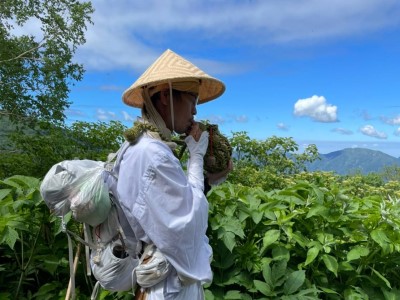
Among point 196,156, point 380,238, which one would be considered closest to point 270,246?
point 380,238

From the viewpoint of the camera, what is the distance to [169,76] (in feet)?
5.81

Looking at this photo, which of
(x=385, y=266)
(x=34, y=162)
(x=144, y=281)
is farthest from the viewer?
(x=34, y=162)

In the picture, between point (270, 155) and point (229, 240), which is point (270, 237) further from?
point (270, 155)

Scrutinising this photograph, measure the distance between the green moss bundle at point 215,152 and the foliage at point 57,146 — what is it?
5643 mm

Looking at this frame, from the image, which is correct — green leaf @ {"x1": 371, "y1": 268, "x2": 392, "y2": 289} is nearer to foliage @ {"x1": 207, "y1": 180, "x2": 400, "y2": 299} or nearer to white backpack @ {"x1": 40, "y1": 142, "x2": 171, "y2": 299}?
foliage @ {"x1": 207, "y1": 180, "x2": 400, "y2": 299}

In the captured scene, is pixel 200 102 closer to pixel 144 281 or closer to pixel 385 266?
pixel 144 281

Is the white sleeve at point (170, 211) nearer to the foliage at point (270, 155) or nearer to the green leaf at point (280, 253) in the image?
the green leaf at point (280, 253)

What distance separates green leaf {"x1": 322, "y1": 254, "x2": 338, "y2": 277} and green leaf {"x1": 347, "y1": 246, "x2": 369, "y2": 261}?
0.09 metres

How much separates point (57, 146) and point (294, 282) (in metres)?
6.39

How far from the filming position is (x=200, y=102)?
2.28 meters

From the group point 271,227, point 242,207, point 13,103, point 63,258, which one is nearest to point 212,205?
point 242,207

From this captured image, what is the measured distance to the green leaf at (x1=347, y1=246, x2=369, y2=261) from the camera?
8.42 feet

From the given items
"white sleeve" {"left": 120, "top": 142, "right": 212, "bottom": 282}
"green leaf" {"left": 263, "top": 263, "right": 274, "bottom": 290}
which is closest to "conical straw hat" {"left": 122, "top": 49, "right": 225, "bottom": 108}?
"white sleeve" {"left": 120, "top": 142, "right": 212, "bottom": 282}

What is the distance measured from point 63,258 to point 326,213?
1.54 m
